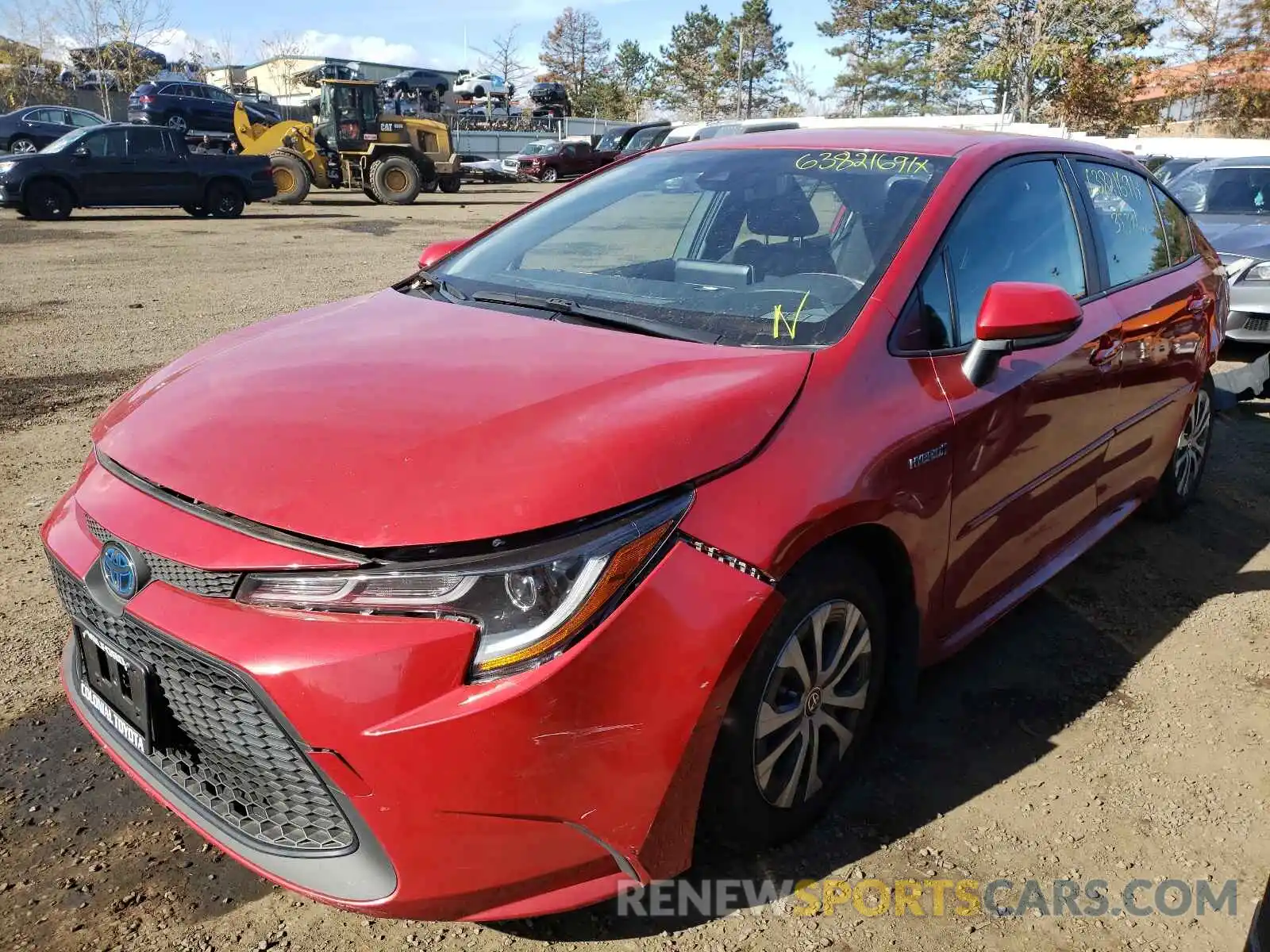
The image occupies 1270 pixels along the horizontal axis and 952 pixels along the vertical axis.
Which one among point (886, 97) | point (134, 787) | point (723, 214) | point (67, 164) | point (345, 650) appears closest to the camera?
point (345, 650)

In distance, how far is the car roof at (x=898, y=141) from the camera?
3004 mm

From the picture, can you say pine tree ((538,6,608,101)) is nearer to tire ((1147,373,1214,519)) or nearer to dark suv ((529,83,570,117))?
dark suv ((529,83,570,117))

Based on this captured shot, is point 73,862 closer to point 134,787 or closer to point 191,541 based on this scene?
point 134,787

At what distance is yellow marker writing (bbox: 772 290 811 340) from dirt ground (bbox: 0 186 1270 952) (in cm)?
124

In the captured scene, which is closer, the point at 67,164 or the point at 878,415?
the point at 878,415

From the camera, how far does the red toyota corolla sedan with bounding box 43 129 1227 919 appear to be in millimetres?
1683

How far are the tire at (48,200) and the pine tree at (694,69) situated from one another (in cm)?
5862

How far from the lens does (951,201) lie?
8.82 feet

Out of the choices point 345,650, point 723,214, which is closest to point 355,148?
point 723,214

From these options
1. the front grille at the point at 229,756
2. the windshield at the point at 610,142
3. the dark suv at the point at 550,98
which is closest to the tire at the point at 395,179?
the windshield at the point at 610,142

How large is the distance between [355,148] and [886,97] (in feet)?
152

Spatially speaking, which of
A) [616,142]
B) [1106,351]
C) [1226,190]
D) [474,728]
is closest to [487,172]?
[616,142]

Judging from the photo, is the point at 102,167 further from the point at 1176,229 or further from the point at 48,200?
the point at 1176,229
